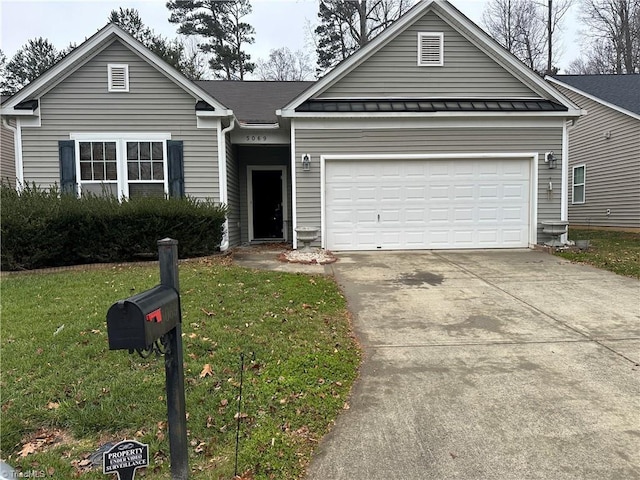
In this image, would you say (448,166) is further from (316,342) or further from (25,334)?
(25,334)

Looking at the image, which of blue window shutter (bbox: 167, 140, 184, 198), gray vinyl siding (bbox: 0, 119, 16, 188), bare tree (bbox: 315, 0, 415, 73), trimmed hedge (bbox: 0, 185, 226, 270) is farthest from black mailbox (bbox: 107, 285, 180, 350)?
bare tree (bbox: 315, 0, 415, 73)

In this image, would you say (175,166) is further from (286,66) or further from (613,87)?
(286,66)

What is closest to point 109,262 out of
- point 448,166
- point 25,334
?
point 25,334

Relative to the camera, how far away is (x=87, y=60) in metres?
10.0

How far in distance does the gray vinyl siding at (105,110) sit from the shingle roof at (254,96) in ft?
8.82

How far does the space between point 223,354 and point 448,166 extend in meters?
8.25

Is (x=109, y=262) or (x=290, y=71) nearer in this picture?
(x=109, y=262)

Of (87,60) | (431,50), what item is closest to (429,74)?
(431,50)

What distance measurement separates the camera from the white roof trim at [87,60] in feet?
32.1

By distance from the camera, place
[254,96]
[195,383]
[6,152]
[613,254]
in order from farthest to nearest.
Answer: [6,152] < [254,96] < [613,254] < [195,383]

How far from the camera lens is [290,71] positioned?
29031mm

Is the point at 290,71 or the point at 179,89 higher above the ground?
the point at 290,71

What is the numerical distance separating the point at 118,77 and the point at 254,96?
536cm

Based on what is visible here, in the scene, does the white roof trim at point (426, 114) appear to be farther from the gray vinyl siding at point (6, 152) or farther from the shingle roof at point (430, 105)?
the gray vinyl siding at point (6, 152)
